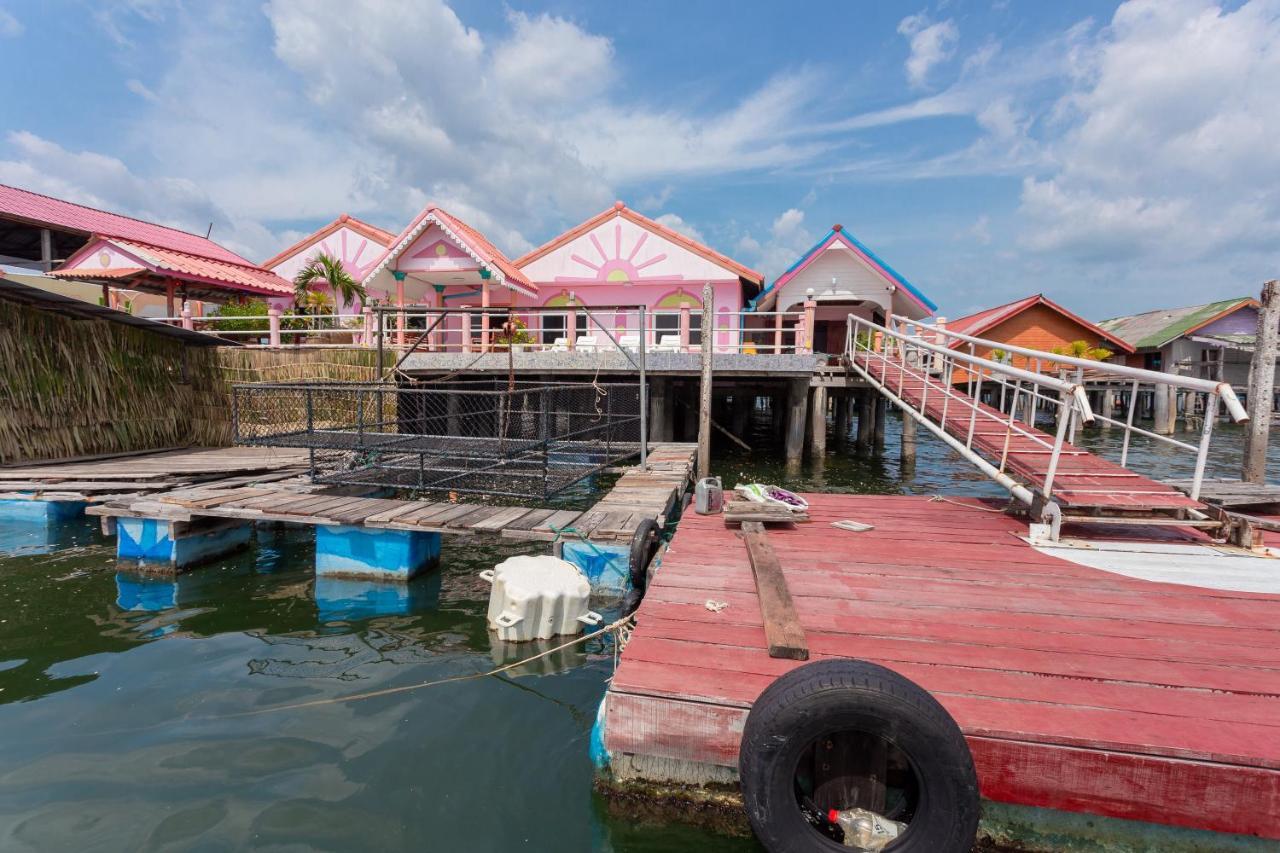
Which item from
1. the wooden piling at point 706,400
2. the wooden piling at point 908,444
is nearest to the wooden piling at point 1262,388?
the wooden piling at point 908,444

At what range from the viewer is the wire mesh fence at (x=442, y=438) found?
6.75 m

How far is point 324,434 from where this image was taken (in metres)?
8.41

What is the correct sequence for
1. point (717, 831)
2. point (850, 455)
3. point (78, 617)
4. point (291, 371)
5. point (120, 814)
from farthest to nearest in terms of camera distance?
point (850, 455) → point (291, 371) → point (78, 617) → point (120, 814) → point (717, 831)

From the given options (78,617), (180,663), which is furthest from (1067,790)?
(78,617)

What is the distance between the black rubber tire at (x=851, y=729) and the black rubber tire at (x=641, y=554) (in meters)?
2.68

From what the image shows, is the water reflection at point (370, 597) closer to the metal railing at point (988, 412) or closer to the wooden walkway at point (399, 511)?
the wooden walkway at point (399, 511)

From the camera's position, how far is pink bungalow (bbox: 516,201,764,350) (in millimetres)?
21156

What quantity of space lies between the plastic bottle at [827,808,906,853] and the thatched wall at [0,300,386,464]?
40.9 feet

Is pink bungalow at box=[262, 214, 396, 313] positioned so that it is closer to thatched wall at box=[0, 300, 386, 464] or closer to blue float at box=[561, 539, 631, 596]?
thatched wall at box=[0, 300, 386, 464]

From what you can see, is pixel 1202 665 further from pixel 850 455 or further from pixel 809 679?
pixel 850 455

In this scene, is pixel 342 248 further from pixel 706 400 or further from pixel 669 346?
pixel 706 400

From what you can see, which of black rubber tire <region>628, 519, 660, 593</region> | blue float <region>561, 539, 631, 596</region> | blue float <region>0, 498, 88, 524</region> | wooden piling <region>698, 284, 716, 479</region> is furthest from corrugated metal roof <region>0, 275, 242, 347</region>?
wooden piling <region>698, 284, 716, 479</region>

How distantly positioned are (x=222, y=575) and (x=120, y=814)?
13.6ft

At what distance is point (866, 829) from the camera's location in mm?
2359
